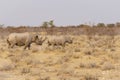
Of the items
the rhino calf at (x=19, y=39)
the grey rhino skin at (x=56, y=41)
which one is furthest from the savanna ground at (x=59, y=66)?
the grey rhino skin at (x=56, y=41)

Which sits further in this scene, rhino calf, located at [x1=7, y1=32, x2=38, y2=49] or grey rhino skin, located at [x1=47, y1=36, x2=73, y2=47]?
grey rhino skin, located at [x1=47, y1=36, x2=73, y2=47]

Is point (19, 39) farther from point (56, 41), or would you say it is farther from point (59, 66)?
point (59, 66)

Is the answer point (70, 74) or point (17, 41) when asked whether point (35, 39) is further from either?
point (70, 74)

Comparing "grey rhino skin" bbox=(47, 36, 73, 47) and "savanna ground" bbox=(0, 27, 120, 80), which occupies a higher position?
"grey rhino skin" bbox=(47, 36, 73, 47)

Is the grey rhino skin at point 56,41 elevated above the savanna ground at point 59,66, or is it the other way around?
the grey rhino skin at point 56,41

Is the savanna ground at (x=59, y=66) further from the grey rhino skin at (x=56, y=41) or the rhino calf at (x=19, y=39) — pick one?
the grey rhino skin at (x=56, y=41)

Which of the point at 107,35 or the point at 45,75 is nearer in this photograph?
the point at 45,75

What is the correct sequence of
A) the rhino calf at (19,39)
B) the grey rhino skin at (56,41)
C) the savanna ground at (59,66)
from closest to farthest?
the savanna ground at (59,66) < the rhino calf at (19,39) < the grey rhino skin at (56,41)

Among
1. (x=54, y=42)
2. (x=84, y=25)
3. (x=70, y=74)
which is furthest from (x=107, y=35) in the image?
(x=70, y=74)

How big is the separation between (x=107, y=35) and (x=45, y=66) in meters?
23.1

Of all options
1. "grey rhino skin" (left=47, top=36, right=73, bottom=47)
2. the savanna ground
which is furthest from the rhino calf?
"grey rhino skin" (left=47, top=36, right=73, bottom=47)

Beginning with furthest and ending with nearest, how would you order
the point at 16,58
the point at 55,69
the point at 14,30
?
the point at 14,30, the point at 16,58, the point at 55,69

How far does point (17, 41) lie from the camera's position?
2664 cm

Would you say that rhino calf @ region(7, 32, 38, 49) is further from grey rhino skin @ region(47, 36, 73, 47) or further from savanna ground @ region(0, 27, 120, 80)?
grey rhino skin @ region(47, 36, 73, 47)
